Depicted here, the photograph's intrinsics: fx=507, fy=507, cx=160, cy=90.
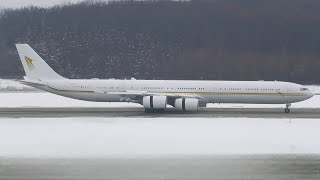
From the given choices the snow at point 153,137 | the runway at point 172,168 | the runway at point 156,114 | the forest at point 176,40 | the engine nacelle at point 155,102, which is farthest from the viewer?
the forest at point 176,40

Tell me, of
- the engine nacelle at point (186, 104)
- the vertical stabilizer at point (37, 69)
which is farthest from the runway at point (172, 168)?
the vertical stabilizer at point (37, 69)

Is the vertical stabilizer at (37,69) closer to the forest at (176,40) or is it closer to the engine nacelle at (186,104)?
the engine nacelle at (186,104)

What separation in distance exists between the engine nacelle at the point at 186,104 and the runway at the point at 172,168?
16753 millimetres

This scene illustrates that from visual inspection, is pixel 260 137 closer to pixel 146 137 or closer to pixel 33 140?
pixel 146 137

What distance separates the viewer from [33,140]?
21406 mm

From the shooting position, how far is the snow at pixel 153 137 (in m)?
18.8

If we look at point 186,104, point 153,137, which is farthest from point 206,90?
point 153,137

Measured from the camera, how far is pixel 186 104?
34.6m

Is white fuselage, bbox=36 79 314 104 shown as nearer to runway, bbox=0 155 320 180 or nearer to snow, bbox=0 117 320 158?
snow, bbox=0 117 320 158

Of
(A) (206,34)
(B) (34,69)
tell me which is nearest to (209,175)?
(B) (34,69)

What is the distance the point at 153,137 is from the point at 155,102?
12158 mm

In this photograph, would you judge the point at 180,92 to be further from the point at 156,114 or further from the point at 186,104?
the point at 156,114

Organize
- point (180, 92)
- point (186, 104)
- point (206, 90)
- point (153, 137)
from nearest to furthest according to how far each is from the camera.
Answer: point (153, 137) < point (186, 104) < point (206, 90) < point (180, 92)

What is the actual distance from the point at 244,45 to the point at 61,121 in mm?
52689
